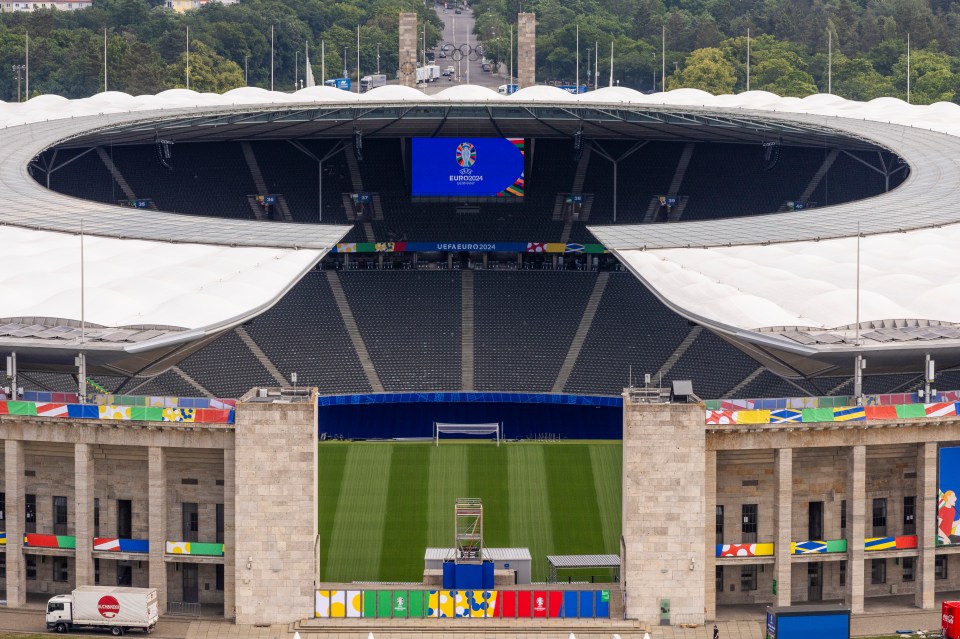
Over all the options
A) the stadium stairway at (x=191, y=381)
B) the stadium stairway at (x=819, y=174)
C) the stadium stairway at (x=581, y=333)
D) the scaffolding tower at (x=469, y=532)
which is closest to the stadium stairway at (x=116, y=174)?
the stadium stairway at (x=191, y=381)

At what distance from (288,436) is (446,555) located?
996 centimetres

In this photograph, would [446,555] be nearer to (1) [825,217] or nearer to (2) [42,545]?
(2) [42,545]

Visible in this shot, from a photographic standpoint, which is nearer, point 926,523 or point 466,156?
point 926,523

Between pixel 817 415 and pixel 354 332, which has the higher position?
pixel 354 332

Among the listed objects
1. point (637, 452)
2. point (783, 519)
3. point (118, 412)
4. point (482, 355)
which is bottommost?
point (783, 519)

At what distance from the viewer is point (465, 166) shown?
132m

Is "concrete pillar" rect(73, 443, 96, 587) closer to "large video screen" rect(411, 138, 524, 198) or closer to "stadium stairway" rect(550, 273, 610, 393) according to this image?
"stadium stairway" rect(550, 273, 610, 393)

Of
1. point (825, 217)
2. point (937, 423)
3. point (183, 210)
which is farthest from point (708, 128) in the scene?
point (937, 423)

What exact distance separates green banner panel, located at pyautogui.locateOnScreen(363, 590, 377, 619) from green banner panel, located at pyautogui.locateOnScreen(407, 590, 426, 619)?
147 centimetres

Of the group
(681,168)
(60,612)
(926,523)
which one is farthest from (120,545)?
(681,168)

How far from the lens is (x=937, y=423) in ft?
254

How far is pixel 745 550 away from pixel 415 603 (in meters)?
14.9

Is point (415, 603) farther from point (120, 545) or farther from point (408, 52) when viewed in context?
point (408, 52)

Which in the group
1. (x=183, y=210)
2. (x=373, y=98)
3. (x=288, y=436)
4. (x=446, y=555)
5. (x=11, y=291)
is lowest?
(x=446, y=555)
